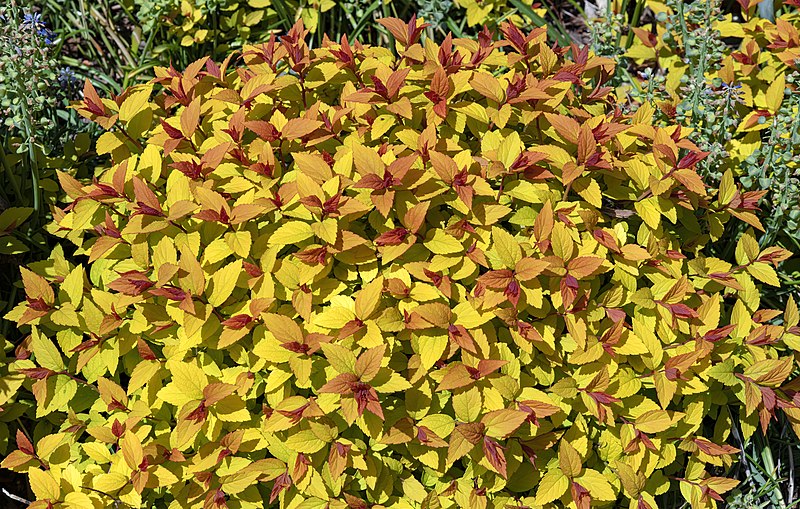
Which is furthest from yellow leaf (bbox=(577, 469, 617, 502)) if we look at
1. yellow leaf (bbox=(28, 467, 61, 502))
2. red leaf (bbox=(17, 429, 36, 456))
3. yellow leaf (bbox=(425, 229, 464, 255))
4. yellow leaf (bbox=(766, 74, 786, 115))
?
yellow leaf (bbox=(766, 74, 786, 115))

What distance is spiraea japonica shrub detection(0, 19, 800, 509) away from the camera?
183 centimetres

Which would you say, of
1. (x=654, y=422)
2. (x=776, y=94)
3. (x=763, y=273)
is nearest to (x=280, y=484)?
(x=654, y=422)

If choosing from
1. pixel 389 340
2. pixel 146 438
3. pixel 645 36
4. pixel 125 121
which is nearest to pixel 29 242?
pixel 125 121

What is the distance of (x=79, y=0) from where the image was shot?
3613mm

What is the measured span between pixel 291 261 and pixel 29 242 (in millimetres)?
1078

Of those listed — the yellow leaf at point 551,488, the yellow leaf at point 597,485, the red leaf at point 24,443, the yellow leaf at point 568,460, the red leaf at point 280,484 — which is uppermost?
the red leaf at point 24,443

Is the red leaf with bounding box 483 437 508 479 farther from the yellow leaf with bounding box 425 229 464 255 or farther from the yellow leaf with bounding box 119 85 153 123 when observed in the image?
the yellow leaf with bounding box 119 85 153 123

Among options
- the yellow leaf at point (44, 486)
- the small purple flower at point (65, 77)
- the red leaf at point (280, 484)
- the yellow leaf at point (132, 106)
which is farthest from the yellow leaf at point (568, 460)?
the small purple flower at point (65, 77)

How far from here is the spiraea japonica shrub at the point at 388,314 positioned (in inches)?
72.1

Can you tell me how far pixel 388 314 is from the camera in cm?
183

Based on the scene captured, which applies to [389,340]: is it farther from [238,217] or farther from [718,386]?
[718,386]

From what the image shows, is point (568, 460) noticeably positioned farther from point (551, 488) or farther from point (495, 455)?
point (495, 455)

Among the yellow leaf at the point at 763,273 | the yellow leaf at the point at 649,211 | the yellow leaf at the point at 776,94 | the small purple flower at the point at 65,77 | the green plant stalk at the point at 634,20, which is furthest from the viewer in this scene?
the green plant stalk at the point at 634,20

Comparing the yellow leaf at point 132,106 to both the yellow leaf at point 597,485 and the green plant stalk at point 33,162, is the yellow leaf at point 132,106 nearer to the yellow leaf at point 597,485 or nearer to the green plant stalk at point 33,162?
the green plant stalk at point 33,162
